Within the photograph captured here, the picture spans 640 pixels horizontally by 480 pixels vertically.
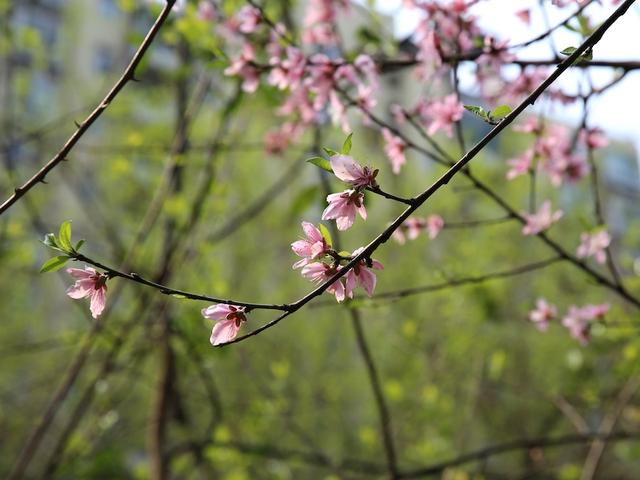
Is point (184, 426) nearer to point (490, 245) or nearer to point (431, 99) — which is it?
point (431, 99)

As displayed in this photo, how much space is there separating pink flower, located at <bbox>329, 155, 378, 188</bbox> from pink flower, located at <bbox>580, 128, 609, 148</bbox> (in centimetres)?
98

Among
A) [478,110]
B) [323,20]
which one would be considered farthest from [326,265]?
[323,20]

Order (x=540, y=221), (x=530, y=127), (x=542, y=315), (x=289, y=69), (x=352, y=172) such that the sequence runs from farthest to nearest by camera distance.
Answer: (x=542, y=315)
(x=530, y=127)
(x=540, y=221)
(x=289, y=69)
(x=352, y=172)

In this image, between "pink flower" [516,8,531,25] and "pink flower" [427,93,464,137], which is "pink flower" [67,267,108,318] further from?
"pink flower" [516,8,531,25]

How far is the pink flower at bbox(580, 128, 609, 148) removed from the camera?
1546 millimetres

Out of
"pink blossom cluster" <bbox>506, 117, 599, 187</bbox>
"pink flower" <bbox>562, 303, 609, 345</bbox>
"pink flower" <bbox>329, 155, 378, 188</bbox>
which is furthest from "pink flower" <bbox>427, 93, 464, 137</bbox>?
"pink flower" <bbox>329, 155, 378, 188</bbox>

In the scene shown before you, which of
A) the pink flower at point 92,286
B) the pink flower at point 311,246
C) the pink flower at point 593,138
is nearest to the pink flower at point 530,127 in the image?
the pink flower at point 593,138

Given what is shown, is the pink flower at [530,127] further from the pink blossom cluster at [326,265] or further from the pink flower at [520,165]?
the pink blossom cluster at [326,265]

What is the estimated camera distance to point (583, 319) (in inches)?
64.9

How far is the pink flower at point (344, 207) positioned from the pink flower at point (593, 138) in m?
0.96

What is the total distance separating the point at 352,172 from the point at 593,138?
109 cm

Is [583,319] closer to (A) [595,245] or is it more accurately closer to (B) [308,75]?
(A) [595,245]

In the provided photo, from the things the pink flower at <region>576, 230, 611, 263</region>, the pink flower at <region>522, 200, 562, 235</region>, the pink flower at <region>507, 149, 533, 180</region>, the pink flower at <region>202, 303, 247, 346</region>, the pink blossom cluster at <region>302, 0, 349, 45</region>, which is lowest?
the pink flower at <region>202, 303, 247, 346</region>

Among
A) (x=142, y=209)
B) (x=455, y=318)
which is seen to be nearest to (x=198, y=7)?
(x=455, y=318)
